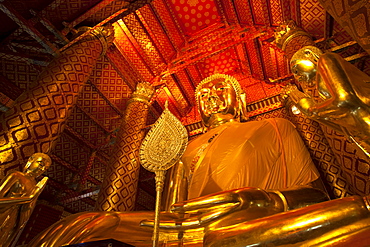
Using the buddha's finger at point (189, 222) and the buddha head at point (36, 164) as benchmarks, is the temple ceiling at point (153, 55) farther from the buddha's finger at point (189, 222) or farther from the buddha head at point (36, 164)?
the buddha's finger at point (189, 222)

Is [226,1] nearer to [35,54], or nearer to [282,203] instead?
[35,54]

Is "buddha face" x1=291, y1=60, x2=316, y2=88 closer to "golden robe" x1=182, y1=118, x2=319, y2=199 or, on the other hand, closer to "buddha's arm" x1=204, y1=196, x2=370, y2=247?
"buddha's arm" x1=204, y1=196, x2=370, y2=247

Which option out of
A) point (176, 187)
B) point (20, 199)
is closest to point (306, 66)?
point (176, 187)

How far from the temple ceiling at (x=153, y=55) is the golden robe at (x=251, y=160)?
158cm

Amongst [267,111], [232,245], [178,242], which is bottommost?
[232,245]

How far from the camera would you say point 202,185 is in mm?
2193

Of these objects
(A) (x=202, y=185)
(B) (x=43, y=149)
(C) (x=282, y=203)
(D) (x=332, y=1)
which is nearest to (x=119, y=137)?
(B) (x=43, y=149)

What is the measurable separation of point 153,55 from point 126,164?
2268 millimetres

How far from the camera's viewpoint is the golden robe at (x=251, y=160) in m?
2.11

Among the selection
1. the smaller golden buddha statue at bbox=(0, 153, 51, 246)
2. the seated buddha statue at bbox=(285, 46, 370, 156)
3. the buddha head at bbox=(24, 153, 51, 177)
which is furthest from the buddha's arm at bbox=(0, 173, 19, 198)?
the seated buddha statue at bbox=(285, 46, 370, 156)

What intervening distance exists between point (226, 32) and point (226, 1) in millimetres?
537


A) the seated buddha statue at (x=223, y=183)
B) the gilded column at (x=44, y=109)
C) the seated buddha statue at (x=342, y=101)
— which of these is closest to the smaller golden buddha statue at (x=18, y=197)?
the gilded column at (x=44, y=109)

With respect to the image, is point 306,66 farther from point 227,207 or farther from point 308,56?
point 227,207

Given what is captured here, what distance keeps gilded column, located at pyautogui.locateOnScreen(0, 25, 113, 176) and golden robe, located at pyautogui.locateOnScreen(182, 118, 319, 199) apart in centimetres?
123
